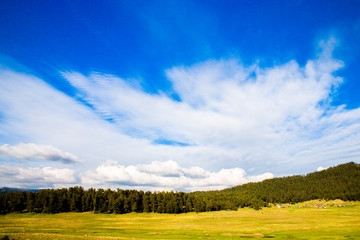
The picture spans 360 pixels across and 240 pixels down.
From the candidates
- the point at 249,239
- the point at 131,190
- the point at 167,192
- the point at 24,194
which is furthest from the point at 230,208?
the point at 24,194

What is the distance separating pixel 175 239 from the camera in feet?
165

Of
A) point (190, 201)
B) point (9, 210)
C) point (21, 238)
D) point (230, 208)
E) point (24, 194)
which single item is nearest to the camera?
point (21, 238)

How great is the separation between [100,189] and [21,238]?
Result: 11403 cm

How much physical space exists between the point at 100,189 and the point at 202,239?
400ft

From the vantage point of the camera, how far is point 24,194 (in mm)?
133500

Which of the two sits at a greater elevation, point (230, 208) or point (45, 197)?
point (45, 197)

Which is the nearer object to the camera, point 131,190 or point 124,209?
point 124,209

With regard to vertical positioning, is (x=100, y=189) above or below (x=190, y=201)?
above

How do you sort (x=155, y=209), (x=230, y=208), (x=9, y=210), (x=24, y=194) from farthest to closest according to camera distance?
(x=230, y=208) < (x=155, y=209) < (x=24, y=194) < (x=9, y=210)

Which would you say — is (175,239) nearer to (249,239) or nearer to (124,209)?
(249,239)

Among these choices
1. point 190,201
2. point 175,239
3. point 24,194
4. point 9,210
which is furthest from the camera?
point 190,201

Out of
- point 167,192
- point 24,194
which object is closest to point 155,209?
point 167,192

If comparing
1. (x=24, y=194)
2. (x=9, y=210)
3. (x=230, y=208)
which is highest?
(x=24, y=194)

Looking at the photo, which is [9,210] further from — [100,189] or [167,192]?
[167,192]
